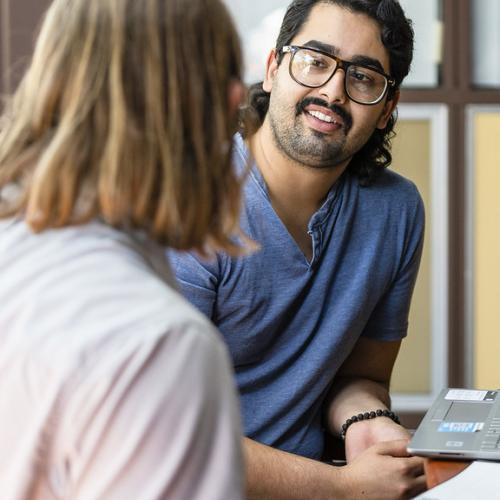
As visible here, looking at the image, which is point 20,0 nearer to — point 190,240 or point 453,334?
point 453,334

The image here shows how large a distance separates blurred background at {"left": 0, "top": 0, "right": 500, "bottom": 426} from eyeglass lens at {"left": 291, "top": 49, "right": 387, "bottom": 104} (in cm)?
165

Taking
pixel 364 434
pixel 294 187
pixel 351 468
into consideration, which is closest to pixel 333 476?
pixel 351 468

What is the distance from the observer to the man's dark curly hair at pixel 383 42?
1.98m

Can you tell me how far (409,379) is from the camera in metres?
3.69

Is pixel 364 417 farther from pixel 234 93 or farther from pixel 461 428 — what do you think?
pixel 234 93

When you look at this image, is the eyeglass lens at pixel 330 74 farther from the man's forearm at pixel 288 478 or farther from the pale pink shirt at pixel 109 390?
the pale pink shirt at pixel 109 390

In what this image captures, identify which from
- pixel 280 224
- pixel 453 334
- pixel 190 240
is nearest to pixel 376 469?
pixel 280 224

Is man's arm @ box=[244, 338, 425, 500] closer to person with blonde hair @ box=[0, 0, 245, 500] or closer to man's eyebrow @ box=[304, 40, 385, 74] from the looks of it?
man's eyebrow @ box=[304, 40, 385, 74]

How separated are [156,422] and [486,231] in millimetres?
2931

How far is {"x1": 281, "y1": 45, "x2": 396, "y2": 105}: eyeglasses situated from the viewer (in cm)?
192

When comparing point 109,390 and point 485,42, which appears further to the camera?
point 485,42

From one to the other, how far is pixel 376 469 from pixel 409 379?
2016 millimetres

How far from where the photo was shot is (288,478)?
5.80 feet

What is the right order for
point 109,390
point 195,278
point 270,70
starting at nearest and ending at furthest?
1. point 109,390
2. point 195,278
3. point 270,70
